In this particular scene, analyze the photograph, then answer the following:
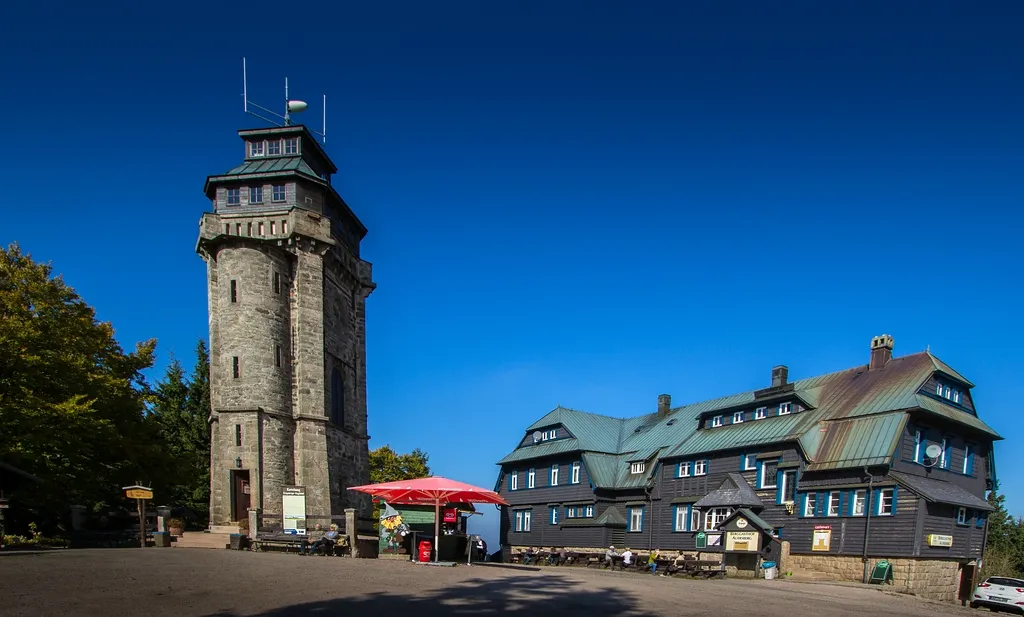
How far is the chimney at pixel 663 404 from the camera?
160 feet

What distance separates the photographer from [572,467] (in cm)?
4491

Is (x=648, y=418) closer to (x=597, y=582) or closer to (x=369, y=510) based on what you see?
(x=369, y=510)

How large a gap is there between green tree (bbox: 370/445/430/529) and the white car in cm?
4832

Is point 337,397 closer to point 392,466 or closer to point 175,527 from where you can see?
point 175,527

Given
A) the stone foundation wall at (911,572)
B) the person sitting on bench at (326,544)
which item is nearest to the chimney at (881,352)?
the stone foundation wall at (911,572)

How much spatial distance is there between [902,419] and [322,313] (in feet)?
92.3

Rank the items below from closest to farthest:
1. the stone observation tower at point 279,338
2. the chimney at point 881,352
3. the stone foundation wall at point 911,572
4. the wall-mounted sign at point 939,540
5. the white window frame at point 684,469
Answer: the stone foundation wall at point 911,572 → the wall-mounted sign at point 939,540 → the stone observation tower at point 279,338 → the chimney at point 881,352 → the white window frame at point 684,469

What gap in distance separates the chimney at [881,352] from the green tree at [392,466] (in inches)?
1653

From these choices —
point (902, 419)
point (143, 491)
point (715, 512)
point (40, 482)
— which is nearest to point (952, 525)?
point (902, 419)

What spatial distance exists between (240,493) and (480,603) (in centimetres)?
2301

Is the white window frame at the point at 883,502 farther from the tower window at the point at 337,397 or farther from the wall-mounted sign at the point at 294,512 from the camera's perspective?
the tower window at the point at 337,397

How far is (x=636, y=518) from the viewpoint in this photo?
134 ft

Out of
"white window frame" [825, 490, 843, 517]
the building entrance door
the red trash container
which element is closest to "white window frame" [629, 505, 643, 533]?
"white window frame" [825, 490, 843, 517]

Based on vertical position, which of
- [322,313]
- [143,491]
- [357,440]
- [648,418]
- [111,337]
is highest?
[648,418]
